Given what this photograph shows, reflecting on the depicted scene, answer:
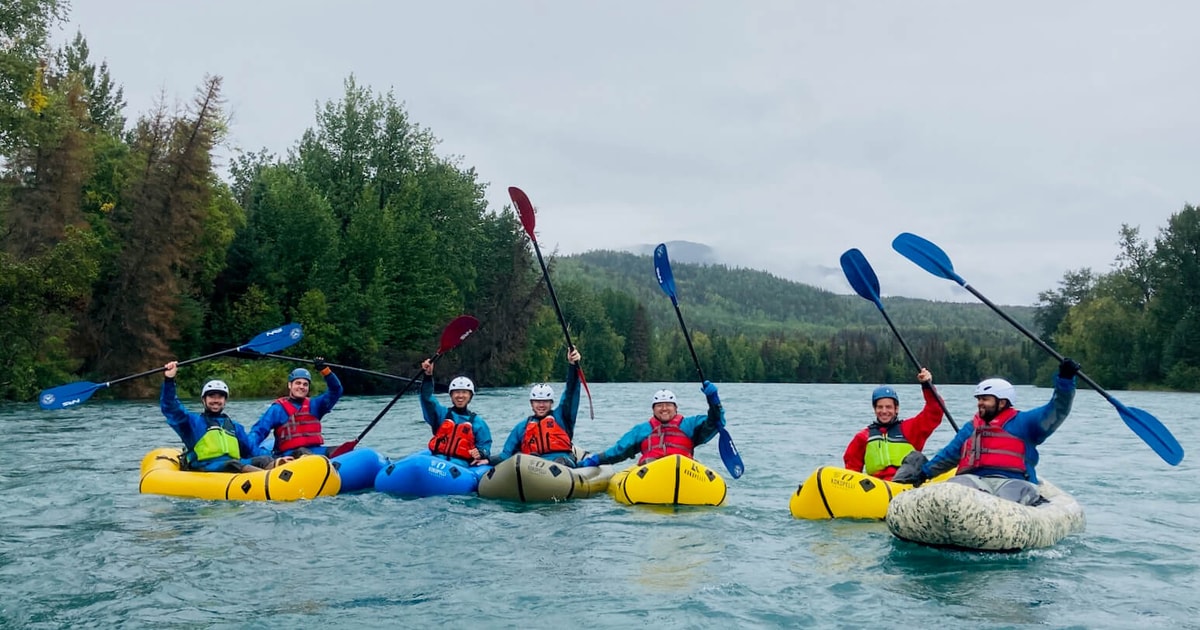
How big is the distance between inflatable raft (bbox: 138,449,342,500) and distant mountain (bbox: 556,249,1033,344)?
14445cm

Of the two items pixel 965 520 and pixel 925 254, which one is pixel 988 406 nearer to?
pixel 965 520

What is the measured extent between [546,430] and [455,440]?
0.95 m

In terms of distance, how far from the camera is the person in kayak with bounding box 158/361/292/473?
9578 mm

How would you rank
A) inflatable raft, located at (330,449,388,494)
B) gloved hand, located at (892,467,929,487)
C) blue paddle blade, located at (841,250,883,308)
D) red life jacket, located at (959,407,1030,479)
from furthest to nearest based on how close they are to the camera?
blue paddle blade, located at (841,250,883,308) < inflatable raft, located at (330,449,388,494) < gloved hand, located at (892,467,929,487) < red life jacket, located at (959,407,1030,479)

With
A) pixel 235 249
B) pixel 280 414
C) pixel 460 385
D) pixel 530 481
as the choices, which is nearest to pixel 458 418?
pixel 460 385

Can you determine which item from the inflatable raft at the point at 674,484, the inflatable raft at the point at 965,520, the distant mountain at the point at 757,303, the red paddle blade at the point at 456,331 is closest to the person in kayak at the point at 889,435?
the inflatable raft at the point at 674,484

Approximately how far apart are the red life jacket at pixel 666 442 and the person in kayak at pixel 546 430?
33.9 inches

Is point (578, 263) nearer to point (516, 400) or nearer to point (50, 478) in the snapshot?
point (516, 400)

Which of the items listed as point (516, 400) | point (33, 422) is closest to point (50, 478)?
point (33, 422)

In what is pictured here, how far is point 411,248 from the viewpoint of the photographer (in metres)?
→ 36.7

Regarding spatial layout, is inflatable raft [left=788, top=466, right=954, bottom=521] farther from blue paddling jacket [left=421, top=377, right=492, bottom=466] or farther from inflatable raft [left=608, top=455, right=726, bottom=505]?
blue paddling jacket [left=421, top=377, right=492, bottom=466]

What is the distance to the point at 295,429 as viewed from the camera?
10.5m

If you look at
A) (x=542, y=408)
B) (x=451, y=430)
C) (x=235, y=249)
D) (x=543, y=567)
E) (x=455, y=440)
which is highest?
(x=235, y=249)

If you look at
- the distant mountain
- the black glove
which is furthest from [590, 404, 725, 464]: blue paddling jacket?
the distant mountain
